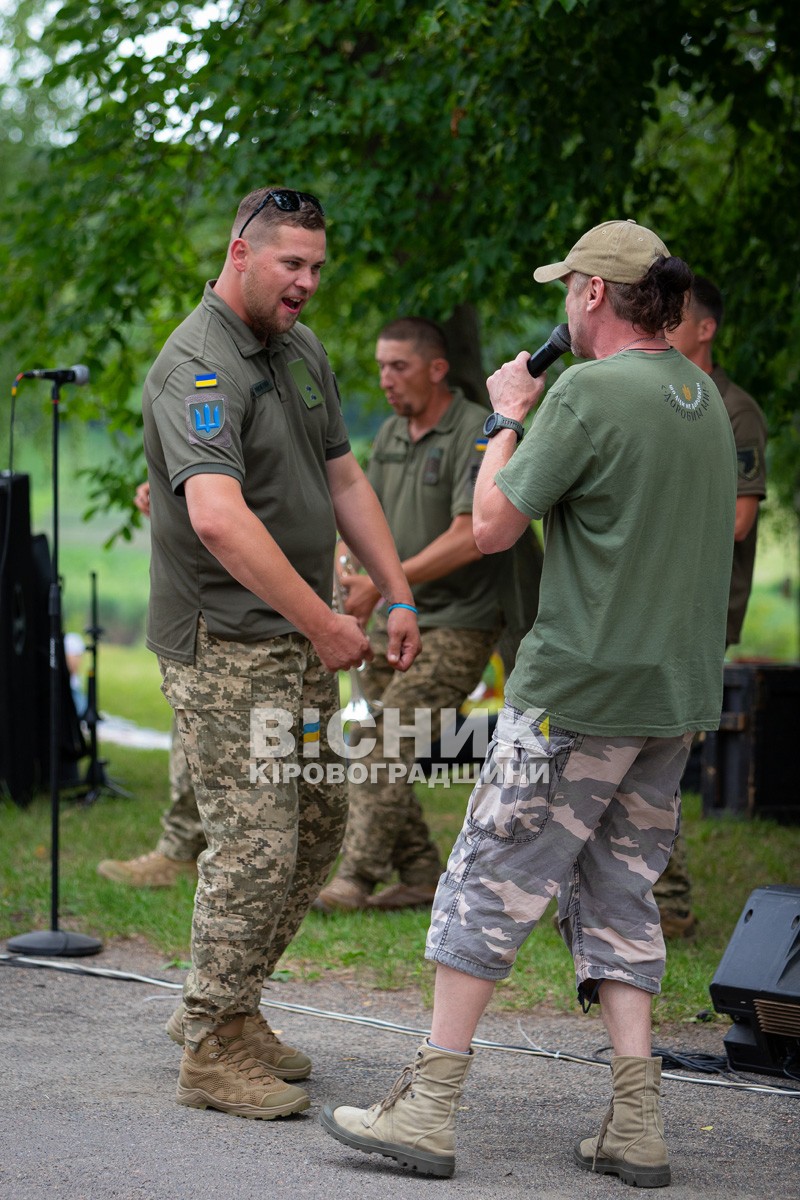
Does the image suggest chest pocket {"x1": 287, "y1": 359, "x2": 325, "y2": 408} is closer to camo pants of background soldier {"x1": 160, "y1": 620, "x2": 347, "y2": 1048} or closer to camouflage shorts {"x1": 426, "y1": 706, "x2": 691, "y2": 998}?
camo pants of background soldier {"x1": 160, "y1": 620, "x2": 347, "y2": 1048}

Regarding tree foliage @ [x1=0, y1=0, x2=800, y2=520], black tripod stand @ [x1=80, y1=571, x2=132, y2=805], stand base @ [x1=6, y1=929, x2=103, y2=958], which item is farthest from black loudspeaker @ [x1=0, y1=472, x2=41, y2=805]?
stand base @ [x1=6, y1=929, x2=103, y2=958]

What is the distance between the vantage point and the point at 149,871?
6.34m

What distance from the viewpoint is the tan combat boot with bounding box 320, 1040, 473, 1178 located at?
3184mm

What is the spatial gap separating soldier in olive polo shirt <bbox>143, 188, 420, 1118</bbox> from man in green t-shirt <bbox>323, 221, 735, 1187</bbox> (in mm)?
464

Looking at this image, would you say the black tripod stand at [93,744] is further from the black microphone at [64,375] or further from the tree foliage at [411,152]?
the black microphone at [64,375]

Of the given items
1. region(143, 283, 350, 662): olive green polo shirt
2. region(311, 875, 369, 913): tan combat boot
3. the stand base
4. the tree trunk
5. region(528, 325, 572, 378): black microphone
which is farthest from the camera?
the tree trunk

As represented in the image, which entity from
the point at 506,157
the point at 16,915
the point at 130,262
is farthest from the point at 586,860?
the point at 130,262

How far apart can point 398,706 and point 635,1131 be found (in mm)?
2925

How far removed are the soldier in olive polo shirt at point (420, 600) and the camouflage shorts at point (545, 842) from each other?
2595mm

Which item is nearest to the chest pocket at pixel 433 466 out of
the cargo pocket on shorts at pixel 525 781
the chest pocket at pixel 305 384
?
the chest pocket at pixel 305 384

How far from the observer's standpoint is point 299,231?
3.60 m

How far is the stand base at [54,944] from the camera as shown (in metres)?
5.21

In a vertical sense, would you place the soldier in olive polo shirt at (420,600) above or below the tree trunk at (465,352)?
below

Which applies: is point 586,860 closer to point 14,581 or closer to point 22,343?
point 14,581
